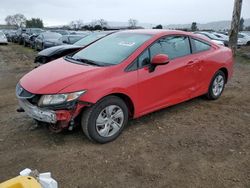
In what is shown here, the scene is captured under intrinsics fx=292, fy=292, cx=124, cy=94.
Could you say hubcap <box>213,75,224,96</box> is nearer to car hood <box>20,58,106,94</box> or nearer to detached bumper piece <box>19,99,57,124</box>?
car hood <box>20,58,106,94</box>

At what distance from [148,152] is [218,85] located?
2.91 m

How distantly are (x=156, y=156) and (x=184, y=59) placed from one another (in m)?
1.97

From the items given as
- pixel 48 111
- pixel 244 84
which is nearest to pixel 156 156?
pixel 48 111

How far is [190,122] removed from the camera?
488cm

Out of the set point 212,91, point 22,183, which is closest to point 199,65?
point 212,91

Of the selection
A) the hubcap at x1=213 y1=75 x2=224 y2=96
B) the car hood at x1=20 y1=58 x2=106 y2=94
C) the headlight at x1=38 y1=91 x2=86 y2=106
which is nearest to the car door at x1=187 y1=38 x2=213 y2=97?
the hubcap at x1=213 y1=75 x2=224 y2=96

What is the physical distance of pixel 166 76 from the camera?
15.2ft

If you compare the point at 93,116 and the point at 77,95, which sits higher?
the point at 77,95

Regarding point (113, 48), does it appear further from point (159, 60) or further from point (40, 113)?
point (40, 113)

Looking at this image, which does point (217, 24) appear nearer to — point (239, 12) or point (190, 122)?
point (239, 12)

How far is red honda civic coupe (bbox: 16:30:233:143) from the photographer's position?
3752 mm

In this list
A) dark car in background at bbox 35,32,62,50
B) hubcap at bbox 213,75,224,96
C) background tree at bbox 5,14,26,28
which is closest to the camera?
hubcap at bbox 213,75,224,96

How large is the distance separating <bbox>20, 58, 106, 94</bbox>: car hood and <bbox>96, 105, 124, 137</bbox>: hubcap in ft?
1.61

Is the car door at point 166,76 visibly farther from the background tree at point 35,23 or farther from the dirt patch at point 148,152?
the background tree at point 35,23
